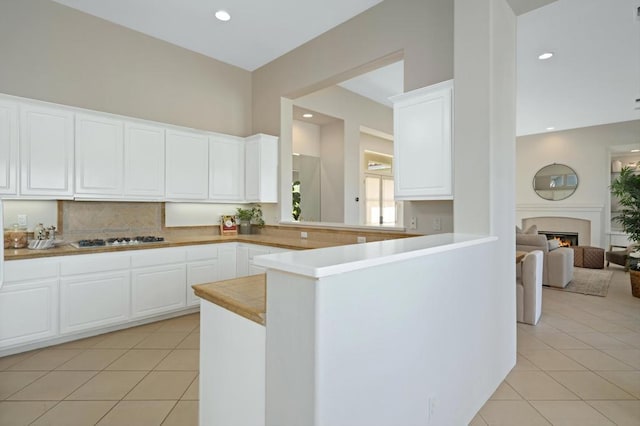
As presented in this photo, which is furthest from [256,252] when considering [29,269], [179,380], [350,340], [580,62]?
[580,62]

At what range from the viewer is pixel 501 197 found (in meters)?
2.40

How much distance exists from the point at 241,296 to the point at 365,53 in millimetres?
3094

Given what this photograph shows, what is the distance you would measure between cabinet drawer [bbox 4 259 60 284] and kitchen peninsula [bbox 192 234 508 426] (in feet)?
7.41

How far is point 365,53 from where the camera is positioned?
11.7ft

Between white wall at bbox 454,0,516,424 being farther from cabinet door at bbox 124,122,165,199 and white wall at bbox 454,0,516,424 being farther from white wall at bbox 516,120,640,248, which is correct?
white wall at bbox 516,120,640,248

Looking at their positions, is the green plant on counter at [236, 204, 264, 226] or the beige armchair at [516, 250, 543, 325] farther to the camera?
the green plant on counter at [236, 204, 264, 226]

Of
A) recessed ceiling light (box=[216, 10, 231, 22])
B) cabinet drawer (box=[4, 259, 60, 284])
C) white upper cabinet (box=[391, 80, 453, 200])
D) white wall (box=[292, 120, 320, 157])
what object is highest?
recessed ceiling light (box=[216, 10, 231, 22])

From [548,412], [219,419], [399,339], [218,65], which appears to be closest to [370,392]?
[399,339]

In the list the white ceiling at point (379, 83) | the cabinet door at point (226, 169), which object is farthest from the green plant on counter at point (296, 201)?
the white ceiling at point (379, 83)

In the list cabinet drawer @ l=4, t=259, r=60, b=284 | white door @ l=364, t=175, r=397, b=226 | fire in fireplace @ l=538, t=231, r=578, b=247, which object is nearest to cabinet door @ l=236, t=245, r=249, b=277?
cabinet drawer @ l=4, t=259, r=60, b=284

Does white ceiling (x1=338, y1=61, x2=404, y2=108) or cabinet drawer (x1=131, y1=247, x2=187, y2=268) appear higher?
white ceiling (x1=338, y1=61, x2=404, y2=108)

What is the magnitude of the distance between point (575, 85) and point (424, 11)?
386cm

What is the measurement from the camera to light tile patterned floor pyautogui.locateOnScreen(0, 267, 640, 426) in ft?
6.63

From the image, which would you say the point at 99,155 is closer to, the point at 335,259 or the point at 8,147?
the point at 8,147
